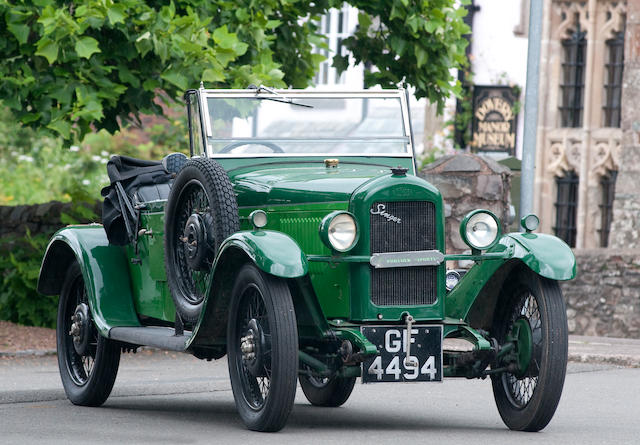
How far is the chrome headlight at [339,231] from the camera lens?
7.91 meters

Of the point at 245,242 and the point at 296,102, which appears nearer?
the point at 245,242

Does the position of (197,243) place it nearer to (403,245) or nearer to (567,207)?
(403,245)

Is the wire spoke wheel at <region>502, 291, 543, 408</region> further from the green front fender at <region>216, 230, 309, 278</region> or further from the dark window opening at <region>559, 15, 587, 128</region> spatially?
the dark window opening at <region>559, 15, 587, 128</region>

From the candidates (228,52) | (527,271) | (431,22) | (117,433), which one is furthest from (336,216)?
(431,22)

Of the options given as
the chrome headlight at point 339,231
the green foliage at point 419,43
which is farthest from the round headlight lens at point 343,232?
the green foliage at point 419,43

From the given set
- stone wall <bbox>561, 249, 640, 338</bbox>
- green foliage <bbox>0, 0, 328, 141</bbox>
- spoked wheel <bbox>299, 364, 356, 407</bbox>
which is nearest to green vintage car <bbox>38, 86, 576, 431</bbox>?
spoked wheel <bbox>299, 364, 356, 407</bbox>

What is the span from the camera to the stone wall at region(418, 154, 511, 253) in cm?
1600

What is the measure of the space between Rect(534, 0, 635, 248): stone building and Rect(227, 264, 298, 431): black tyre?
15.9 metres

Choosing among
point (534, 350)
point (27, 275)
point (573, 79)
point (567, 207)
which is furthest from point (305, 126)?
point (573, 79)

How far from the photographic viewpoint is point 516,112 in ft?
81.0

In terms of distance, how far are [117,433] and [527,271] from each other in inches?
96.6

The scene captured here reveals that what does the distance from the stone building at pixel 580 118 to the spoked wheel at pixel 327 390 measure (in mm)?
14095

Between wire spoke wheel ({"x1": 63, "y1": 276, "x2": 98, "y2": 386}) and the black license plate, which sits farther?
wire spoke wheel ({"x1": 63, "y1": 276, "x2": 98, "y2": 386})

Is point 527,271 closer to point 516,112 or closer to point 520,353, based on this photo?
point 520,353
